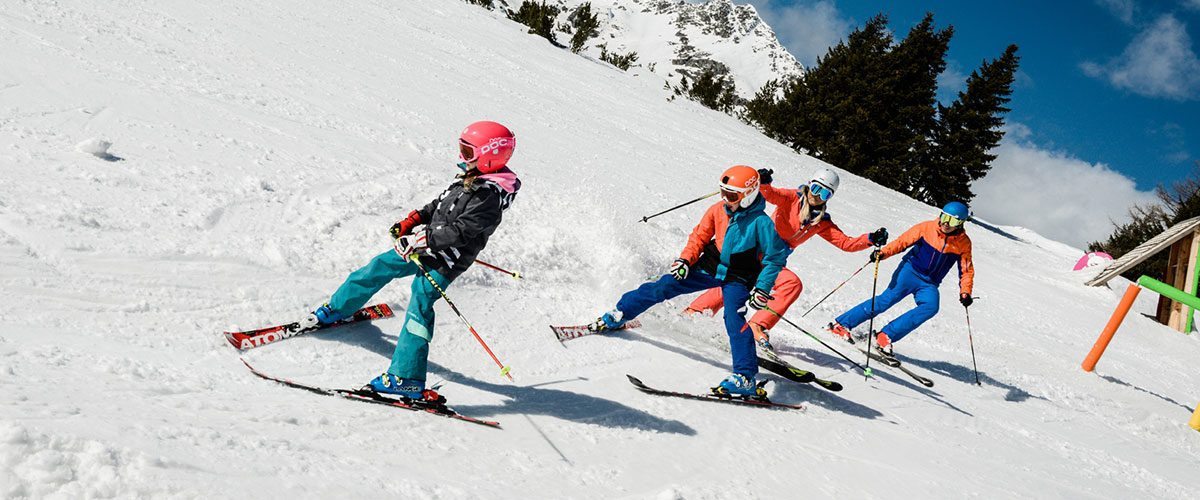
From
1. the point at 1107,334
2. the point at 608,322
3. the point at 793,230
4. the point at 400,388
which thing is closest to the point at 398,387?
the point at 400,388

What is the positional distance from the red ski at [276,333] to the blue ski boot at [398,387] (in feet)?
2.85

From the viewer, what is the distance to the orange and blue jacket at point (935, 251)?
7.86 metres

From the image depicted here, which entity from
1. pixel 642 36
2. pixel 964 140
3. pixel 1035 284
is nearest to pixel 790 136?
pixel 964 140

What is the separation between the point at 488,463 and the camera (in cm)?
350

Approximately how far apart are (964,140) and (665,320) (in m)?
32.0

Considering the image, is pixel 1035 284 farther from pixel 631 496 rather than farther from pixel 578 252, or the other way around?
pixel 631 496

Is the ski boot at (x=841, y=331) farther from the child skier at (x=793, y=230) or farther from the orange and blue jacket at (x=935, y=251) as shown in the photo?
the child skier at (x=793, y=230)

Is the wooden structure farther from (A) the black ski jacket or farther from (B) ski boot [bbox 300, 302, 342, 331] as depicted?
(B) ski boot [bbox 300, 302, 342, 331]

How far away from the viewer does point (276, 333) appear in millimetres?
4406

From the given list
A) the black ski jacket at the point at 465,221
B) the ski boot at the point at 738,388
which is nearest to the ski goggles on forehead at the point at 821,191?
the ski boot at the point at 738,388

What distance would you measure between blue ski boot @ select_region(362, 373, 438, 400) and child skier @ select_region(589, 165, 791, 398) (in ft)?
7.90

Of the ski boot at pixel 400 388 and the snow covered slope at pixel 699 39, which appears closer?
the ski boot at pixel 400 388

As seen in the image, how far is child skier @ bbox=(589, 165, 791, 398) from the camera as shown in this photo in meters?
5.43

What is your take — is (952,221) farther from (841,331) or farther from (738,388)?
(738,388)
